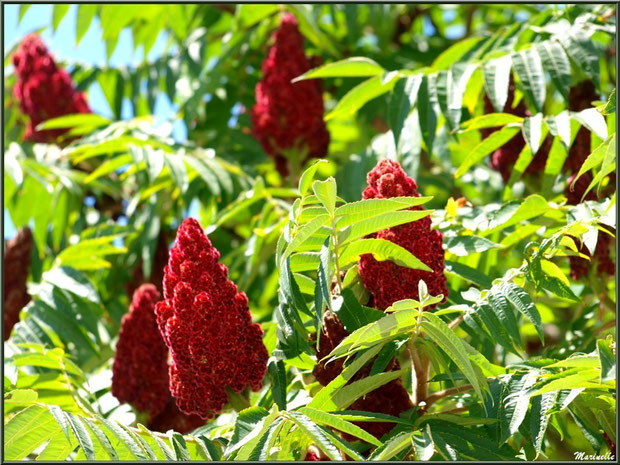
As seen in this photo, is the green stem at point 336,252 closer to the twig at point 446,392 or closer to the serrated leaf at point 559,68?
the twig at point 446,392

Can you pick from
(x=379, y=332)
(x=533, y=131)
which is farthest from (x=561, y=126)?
(x=379, y=332)

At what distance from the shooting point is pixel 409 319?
2625 millimetres

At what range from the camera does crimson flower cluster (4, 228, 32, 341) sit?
4.96 metres

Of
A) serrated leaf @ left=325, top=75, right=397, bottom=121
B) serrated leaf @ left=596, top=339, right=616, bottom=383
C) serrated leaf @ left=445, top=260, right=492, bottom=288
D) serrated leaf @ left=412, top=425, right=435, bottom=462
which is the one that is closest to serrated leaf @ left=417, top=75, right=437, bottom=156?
serrated leaf @ left=325, top=75, right=397, bottom=121

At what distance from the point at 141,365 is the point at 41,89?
2579 mm

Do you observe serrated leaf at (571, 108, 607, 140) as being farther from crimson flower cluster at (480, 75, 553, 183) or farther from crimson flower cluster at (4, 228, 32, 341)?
Result: crimson flower cluster at (4, 228, 32, 341)

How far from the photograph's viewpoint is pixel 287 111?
16.5 ft

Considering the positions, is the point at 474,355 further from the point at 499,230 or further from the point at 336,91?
the point at 336,91

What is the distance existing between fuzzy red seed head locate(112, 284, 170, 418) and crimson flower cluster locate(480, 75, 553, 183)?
1642 mm

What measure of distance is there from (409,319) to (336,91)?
12.5 feet

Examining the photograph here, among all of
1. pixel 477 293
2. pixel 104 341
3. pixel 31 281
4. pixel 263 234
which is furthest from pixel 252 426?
pixel 31 281

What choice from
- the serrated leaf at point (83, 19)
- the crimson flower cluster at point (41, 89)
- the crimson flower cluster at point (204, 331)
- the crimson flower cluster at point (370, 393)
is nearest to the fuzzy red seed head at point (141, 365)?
the crimson flower cluster at point (204, 331)

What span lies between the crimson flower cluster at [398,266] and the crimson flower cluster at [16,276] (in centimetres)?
257

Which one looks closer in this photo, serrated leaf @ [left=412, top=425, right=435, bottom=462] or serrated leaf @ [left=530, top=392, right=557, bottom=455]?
serrated leaf @ [left=412, top=425, right=435, bottom=462]
